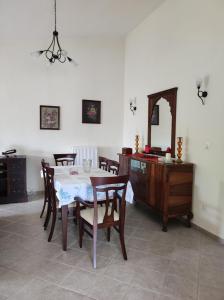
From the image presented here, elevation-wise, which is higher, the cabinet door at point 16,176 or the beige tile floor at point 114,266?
the cabinet door at point 16,176

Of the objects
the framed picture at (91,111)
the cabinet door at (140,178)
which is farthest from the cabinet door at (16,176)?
the cabinet door at (140,178)

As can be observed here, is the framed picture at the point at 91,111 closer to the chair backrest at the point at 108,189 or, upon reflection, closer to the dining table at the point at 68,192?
the dining table at the point at 68,192

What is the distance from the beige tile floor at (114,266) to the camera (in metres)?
2.04

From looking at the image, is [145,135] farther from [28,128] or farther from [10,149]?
[10,149]

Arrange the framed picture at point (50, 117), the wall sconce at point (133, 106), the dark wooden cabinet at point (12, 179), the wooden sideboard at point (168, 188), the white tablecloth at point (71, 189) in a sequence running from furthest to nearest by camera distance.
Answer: the wall sconce at point (133, 106), the framed picture at point (50, 117), the dark wooden cabinet at point (12, 179), the wooden sideboard at point (168, 188), the white tablecloth at point (71, 189)

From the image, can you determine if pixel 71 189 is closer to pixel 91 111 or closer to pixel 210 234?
pixel 210 234

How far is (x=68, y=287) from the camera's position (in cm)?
209

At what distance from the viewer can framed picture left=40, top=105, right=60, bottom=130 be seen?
16.7ft

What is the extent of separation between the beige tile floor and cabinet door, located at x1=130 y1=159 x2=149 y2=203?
605mm

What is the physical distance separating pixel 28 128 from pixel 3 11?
7.03 feet

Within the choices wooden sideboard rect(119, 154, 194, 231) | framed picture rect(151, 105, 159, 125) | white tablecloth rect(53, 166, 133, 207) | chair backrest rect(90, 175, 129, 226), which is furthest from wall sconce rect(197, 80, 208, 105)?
white tablecloth rect(53, 166, 133, 207)

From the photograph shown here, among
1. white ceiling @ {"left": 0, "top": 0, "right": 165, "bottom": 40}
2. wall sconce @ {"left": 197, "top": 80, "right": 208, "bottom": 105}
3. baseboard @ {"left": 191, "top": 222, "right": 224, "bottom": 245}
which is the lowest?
baseboard @ {"left": 191, "top": 222, "right": 224, "bottom": 245}

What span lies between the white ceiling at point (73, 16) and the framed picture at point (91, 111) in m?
1.48

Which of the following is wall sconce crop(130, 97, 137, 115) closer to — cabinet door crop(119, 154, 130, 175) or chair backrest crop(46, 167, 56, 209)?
cabinet door crop(119, 154, 130, 175)
